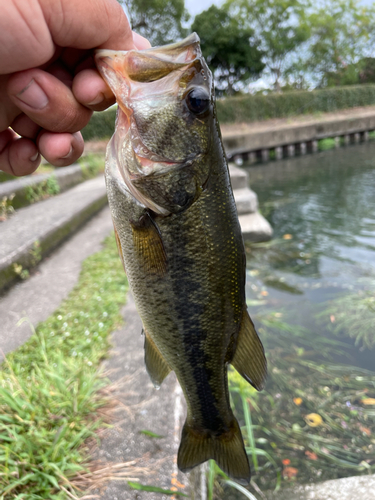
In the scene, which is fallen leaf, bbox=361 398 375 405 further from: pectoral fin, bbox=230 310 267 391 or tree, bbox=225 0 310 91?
tree, bbox=225 0 310 91

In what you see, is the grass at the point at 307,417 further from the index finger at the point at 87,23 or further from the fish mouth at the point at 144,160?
the index finger at the point at 87,23

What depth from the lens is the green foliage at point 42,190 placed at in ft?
28.1

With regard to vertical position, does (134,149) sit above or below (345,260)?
above

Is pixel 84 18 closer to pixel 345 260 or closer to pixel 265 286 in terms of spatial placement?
pixel 265 286

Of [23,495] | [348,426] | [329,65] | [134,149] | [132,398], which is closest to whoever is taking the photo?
[134,149]

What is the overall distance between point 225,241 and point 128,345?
8.09ft

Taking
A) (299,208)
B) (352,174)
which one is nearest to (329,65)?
(352,174)

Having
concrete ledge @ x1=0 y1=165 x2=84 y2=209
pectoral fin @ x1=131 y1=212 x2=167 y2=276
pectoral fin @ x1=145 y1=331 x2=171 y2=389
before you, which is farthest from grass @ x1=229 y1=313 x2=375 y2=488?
concrete ledge @ x1=0 y1=165 x2=84 y2=209

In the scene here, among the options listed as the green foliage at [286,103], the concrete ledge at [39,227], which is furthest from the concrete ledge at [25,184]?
the green foliage at [286,103]

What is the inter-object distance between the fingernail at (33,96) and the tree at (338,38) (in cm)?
4575

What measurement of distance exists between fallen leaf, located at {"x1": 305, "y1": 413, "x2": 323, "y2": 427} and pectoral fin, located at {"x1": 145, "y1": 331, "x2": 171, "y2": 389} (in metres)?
2.46

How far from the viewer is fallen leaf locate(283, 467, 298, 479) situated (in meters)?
2.90

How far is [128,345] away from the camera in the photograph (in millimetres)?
3512

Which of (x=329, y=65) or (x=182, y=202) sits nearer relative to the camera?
(x=182, y=202)
